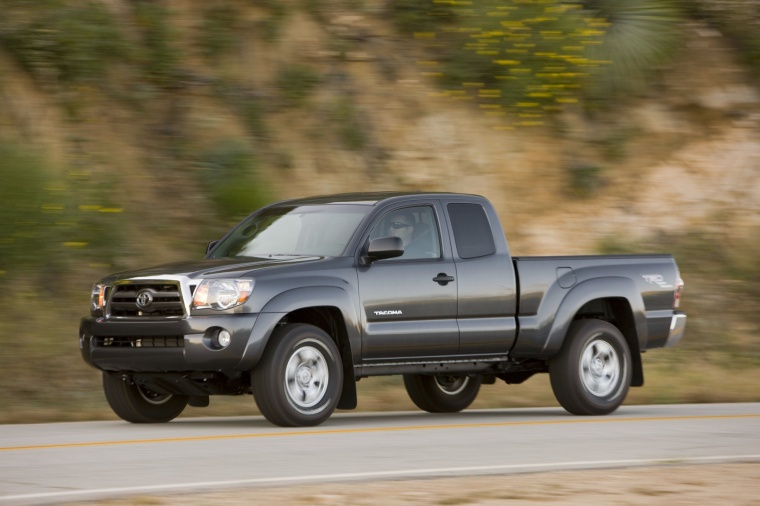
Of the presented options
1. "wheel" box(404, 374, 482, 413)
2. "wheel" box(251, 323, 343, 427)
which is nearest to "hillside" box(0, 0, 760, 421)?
"wheel" box(404, 374, 482, 413)

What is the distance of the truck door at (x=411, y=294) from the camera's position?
1230 centimetres

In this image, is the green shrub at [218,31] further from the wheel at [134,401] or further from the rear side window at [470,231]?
the wheel at [134,401]

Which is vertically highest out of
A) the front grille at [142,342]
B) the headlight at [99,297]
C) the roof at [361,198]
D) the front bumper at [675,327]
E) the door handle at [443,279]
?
the roof at [361,198]

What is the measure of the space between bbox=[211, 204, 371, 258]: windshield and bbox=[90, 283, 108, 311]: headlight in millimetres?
1222

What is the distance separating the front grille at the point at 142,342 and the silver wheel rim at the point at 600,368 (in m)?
4.07

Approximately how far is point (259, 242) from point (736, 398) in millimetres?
6919

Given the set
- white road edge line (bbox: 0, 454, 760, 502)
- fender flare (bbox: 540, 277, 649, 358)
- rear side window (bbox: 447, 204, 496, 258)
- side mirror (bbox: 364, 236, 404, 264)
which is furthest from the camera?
fender flare (bbox: 540, 277, 649, 358)

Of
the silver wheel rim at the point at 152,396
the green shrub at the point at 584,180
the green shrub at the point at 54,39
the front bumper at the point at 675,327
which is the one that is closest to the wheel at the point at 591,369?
the front bumper at the point at 675,327

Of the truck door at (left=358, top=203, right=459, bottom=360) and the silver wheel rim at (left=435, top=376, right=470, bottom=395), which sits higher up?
the truck door at (left=358, top=203, right=459, bottom=360)

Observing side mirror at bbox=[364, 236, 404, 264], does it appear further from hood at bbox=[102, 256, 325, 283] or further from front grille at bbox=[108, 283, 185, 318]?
front grille at bbox=[108, 283, 185, 318]

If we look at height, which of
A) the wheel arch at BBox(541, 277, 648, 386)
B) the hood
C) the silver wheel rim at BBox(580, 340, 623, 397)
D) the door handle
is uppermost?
the hood

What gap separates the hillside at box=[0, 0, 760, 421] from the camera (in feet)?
60.6

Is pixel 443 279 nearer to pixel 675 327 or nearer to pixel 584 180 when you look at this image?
pixel 675 327

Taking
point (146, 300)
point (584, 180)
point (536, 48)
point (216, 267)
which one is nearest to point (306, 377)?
point (216, 267)
